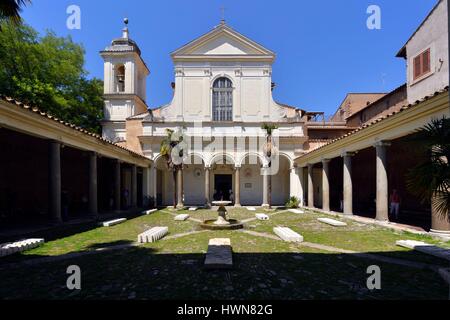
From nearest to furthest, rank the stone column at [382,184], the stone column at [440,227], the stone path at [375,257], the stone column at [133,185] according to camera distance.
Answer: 1. the stone path at [375,257]
2. the stone column at [440,227]
3. the stone column at [382,184]
4. the stone column at [133,185]

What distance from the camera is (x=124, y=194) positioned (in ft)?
67.1

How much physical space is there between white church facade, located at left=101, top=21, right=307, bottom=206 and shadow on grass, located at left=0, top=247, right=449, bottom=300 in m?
16.3

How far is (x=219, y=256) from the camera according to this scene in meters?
6.09

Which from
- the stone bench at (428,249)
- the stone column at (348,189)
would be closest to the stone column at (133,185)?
the stone column at (348,189)

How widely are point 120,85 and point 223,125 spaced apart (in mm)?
12976

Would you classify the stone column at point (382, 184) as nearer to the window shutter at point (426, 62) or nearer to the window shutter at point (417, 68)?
the window shutter at point (426, 62)

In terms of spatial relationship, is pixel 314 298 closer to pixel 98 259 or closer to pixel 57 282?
pixel 57 282

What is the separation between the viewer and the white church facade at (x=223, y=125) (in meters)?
23.5

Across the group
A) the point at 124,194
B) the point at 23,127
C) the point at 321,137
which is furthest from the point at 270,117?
the point at 23,127

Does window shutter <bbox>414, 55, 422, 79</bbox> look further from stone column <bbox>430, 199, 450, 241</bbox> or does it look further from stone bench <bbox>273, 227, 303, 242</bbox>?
stone bench <bbox>273, 227, 303, 242</bbox>

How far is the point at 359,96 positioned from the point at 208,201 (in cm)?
2669

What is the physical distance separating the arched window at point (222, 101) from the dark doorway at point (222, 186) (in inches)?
219

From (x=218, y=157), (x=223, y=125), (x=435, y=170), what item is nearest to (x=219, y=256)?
(x=435, y=170)

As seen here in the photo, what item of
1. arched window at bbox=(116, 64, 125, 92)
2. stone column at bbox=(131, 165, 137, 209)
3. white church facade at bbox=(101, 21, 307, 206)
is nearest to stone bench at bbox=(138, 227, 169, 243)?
stone column at bbox=(131, 165, 137, 209)
